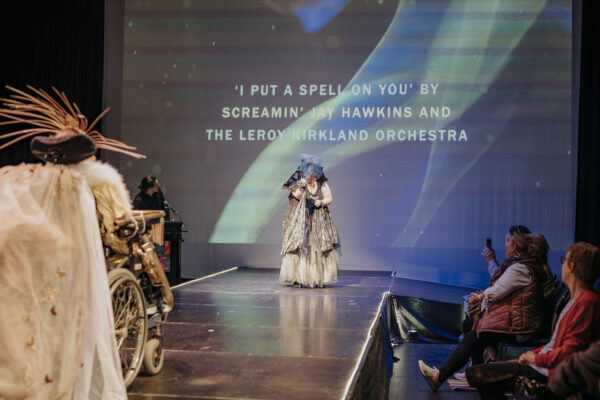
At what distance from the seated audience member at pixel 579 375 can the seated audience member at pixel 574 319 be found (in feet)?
0.48

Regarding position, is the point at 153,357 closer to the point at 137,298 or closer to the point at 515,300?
the point at 137,298

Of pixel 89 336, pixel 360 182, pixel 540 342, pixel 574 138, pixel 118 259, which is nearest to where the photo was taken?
pixel 89 336

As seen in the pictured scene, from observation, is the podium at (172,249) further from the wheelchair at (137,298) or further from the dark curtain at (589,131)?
the dark curtain at (589,131)

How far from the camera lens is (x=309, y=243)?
591 cm

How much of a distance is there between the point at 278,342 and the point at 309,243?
2.43 meters

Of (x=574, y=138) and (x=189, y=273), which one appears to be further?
(x=189, y=273)

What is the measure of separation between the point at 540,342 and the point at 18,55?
7.22 m

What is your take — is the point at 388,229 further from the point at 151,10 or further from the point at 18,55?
the point at 18,55

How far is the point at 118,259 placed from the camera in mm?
2463

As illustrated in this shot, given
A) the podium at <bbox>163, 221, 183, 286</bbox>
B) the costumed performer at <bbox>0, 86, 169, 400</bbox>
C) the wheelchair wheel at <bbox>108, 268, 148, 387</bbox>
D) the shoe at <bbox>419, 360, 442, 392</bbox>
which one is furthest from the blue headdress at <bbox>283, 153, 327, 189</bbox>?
Answer: the costumed performer at <bbox>0, 86, 169, 400</bbox>

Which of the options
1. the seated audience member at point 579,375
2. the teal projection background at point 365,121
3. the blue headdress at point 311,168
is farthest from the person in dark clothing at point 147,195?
the seated audience member at point 579,375

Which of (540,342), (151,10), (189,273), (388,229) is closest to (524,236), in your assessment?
(540,342)

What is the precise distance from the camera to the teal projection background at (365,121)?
7527 mm

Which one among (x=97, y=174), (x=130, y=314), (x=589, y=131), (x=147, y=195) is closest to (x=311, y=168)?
(x=147, y=195)
